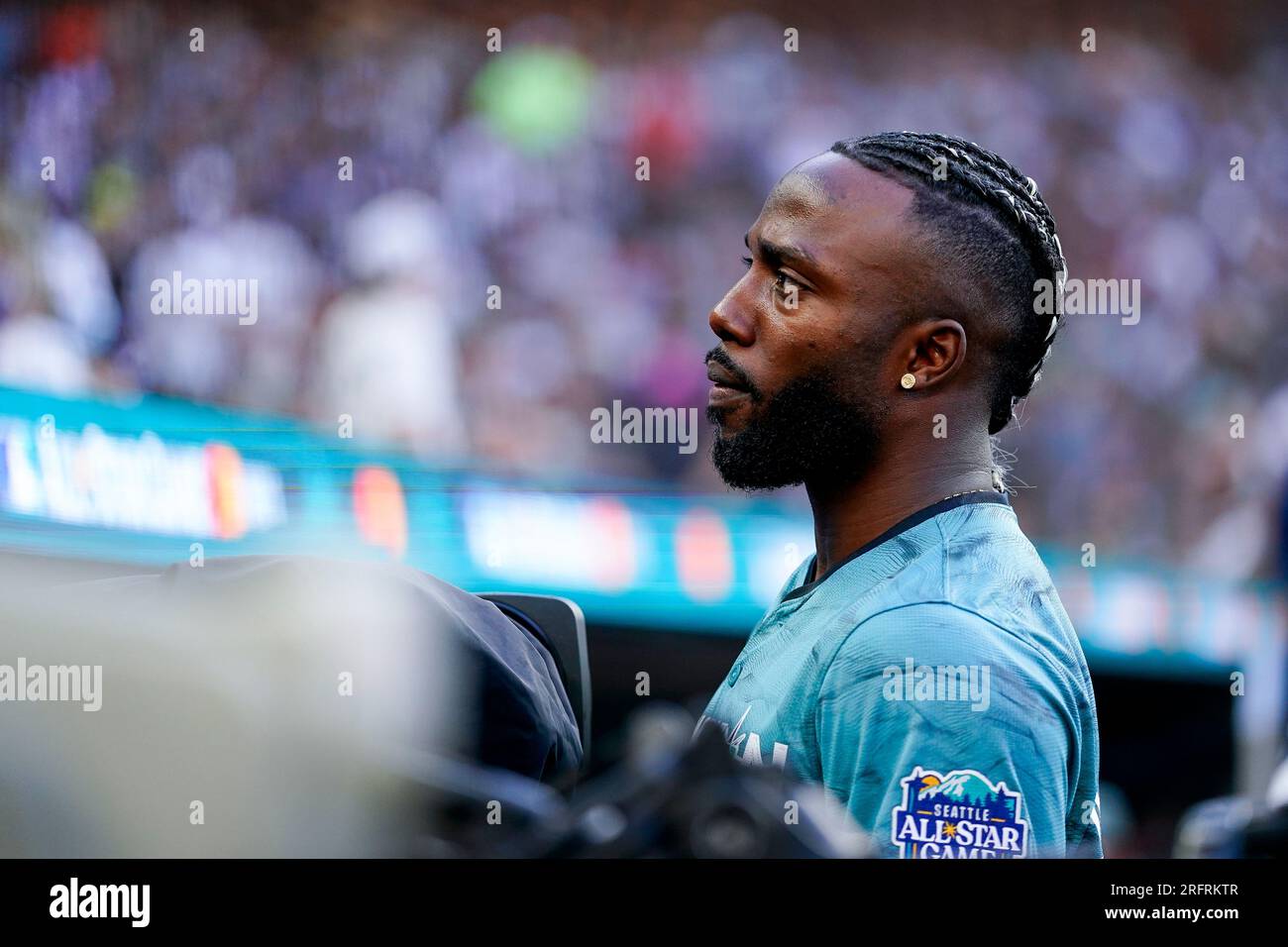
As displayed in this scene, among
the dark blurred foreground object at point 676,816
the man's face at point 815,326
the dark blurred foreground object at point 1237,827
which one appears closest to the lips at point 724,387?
the man's face at point 815,326

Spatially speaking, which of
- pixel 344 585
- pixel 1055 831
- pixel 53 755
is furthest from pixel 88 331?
pixel 1055 831

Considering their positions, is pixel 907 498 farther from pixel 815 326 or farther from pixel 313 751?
pixel 313 751

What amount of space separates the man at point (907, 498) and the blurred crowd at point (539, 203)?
69 cm

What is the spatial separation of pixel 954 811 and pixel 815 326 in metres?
0.59

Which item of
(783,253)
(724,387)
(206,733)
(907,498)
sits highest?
(783,253)

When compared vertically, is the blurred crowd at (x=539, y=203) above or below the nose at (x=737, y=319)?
above

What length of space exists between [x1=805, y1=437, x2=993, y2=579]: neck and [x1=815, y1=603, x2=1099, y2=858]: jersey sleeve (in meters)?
0.24

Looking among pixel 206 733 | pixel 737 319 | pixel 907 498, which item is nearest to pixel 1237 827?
pixel 907 498

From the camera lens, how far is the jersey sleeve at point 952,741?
1.22 metres

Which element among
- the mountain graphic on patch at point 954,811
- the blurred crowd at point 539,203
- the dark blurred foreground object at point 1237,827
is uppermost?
the blurred crowd at point 539,203

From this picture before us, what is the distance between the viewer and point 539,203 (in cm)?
228

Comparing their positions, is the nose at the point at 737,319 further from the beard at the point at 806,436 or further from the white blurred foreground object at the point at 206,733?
the white blurred foreground object at the point at 206,733
